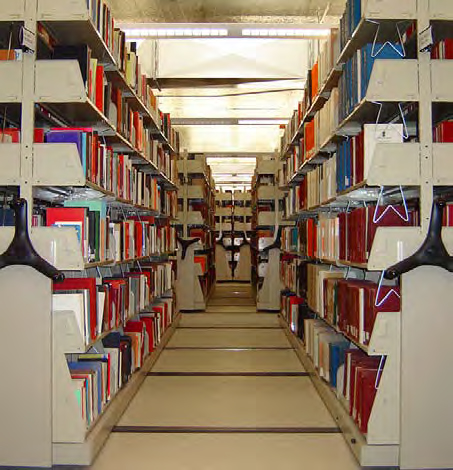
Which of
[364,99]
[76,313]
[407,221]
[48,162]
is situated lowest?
[76,313]

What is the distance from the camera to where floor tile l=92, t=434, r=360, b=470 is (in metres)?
2.65

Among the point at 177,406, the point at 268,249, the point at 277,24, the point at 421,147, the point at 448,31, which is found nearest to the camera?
the point at 421,147

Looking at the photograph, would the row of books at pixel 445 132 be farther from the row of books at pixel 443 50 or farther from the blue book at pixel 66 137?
the blue book at pixel 66 137

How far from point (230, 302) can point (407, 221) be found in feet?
23.7

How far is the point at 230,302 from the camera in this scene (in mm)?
9742

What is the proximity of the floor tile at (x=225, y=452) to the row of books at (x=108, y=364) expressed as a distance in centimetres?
25

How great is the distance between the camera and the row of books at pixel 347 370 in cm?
266

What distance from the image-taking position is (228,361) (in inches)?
194

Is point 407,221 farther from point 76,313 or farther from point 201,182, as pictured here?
→ point 201,182

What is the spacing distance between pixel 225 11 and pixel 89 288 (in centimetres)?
394

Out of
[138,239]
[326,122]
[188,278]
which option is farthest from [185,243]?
[326,122]

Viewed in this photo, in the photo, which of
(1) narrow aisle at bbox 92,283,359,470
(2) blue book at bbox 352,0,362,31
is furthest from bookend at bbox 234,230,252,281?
(2) blue book at bbox 352,0,362,31

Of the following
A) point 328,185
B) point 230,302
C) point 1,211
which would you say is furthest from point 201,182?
point 1,211

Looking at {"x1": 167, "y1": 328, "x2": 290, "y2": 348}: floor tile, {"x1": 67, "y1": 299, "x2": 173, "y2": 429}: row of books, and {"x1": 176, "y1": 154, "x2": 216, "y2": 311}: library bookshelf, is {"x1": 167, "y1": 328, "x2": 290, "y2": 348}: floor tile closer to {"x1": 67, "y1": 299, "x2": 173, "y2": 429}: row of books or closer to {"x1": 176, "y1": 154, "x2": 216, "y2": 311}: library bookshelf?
{"x1": 67, "y1": 299, "x2": 173, "y2": 429}: row of books
